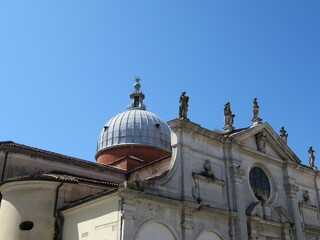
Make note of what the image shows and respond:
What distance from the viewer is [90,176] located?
82.9 feet

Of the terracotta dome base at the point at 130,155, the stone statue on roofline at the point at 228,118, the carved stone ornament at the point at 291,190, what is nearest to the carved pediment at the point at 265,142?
the stone statue on roofline at the point at 228,118

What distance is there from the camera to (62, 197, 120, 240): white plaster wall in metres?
16.3

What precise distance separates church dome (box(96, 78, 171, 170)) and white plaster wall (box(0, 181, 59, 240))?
10911 mm

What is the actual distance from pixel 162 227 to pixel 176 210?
1.13m

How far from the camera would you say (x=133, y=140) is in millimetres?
32219

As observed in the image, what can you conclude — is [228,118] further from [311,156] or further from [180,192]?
[311,156]

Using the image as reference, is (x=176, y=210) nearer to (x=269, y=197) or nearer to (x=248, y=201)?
(x=248, y=201)

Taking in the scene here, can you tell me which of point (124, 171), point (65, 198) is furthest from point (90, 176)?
point (65, 198)

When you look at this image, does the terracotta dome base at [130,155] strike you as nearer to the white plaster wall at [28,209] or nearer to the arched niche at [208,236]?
the white plaster wall at [28,209]

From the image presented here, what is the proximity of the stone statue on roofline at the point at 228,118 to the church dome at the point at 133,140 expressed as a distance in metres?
8.56

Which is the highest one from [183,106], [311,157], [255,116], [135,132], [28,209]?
[135,132]

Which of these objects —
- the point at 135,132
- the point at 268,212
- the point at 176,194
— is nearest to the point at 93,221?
the point at 176,194

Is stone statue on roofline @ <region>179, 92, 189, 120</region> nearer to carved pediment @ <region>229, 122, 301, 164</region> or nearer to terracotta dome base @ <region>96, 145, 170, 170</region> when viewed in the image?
carved pediment @ <region>229, 122, 301, 164</region>

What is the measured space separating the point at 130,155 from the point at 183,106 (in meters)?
11.4
